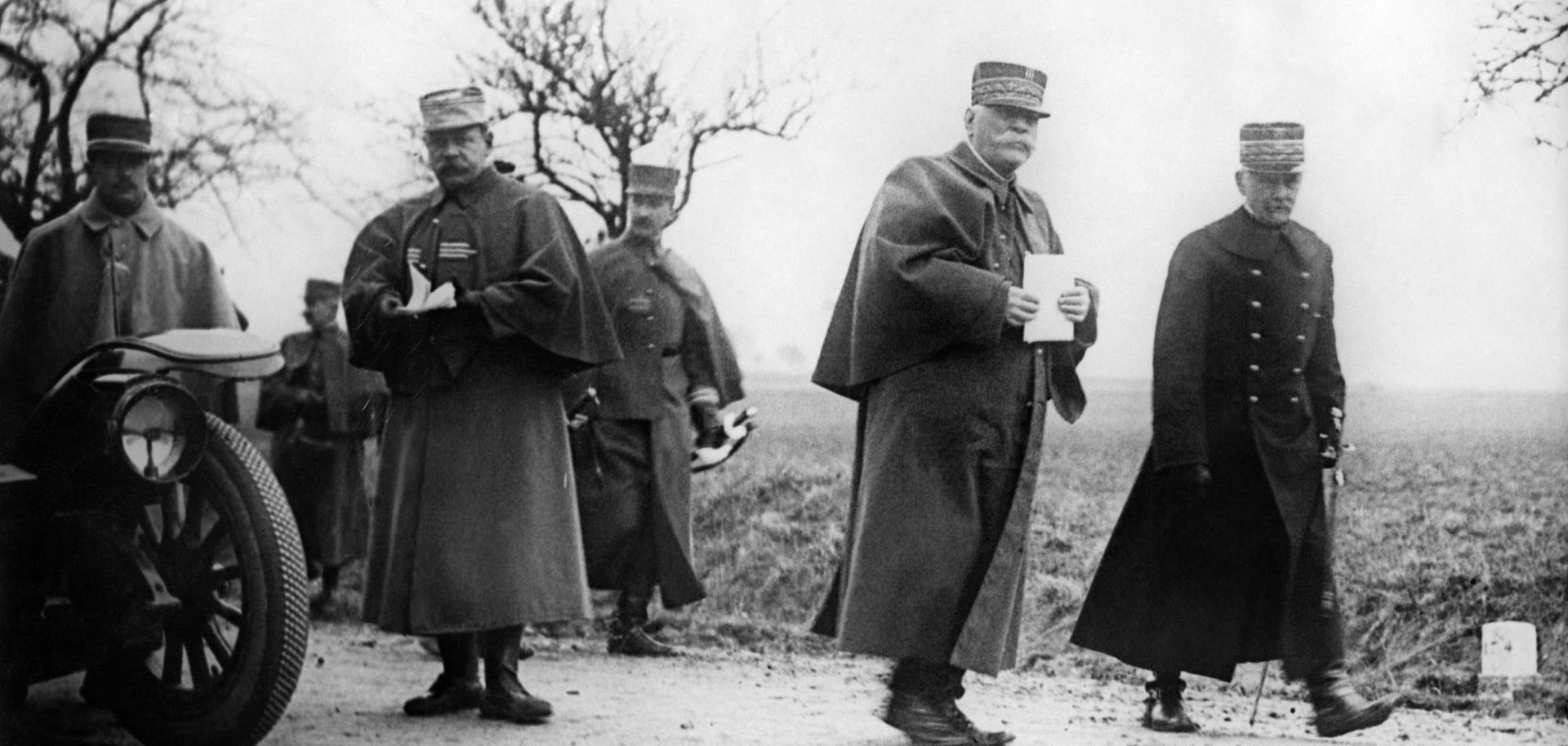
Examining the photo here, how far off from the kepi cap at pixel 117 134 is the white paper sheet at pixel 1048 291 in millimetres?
2638

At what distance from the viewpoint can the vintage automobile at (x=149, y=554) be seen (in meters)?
4.36

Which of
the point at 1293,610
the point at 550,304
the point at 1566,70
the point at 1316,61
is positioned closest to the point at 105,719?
the point at 550,304

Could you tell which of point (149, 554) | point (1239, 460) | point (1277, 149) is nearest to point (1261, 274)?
point (1277, 149)

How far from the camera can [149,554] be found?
4.57m

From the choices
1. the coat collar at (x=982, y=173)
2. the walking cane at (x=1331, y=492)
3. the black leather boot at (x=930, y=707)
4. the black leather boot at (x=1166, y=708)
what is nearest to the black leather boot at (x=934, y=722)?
the black leather boot at (x=930, y=707)

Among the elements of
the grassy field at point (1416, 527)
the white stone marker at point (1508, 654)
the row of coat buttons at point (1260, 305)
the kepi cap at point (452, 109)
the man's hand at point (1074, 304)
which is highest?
the kepi cap at point (452, 109)

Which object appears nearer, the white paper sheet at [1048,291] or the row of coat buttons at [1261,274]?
the white paper sheet at [1048,291]

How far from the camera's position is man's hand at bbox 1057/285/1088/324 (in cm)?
502

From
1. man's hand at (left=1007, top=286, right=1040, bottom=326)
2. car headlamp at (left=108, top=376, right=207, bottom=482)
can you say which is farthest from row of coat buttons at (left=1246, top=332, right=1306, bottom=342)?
car headlamp at (left=108, top=376, right=207, bottom=482)

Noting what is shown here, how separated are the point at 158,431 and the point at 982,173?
2287 mm

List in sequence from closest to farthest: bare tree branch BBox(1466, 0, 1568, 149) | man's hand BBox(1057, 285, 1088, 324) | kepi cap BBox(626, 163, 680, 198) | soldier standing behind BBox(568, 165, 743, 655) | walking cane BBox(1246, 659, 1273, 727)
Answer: man's hand BBox(1057, 285, 1088, 324) < walking cane BBox(1246, 659, 1273, 727) < bare tree branch BBox(1466, 0, 1568, 149) < kepi cap BBox(626, 163, 680, 198) < soldier standing behind BBox(568, 165, 743, 655)

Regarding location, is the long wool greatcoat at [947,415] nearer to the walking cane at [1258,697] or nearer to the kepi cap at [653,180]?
the walking cane at [1258,697]

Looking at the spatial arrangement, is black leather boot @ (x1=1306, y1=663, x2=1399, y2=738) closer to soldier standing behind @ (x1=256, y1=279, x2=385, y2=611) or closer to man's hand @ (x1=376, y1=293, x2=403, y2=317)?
man's hand @ (x1=376, y1=293, x2=403, y2=317)

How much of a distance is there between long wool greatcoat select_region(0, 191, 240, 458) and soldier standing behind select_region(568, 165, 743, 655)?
5.92 ft
